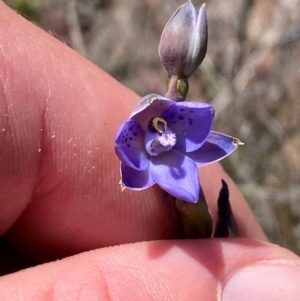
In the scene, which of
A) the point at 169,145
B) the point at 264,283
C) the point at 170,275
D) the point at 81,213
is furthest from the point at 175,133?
the point at 81,213

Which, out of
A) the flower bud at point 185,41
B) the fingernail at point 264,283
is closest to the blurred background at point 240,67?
the fingernail at point 264,283

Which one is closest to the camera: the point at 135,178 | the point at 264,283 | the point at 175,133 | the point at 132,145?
the point at 135,178

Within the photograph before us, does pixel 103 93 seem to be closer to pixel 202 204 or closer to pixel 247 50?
pixel 202 204

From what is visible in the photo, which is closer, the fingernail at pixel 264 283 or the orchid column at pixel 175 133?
the orchid column at pixel 175 133

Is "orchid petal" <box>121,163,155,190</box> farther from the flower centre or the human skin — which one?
the human skin

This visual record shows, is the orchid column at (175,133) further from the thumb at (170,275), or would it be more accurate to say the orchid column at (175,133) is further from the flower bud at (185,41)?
the thumb at (170,275)

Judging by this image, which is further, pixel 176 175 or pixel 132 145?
pixel 132 145

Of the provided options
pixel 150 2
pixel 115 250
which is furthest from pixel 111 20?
pixel 115 250

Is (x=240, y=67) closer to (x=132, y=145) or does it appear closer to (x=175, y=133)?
(x=175, y=133)
